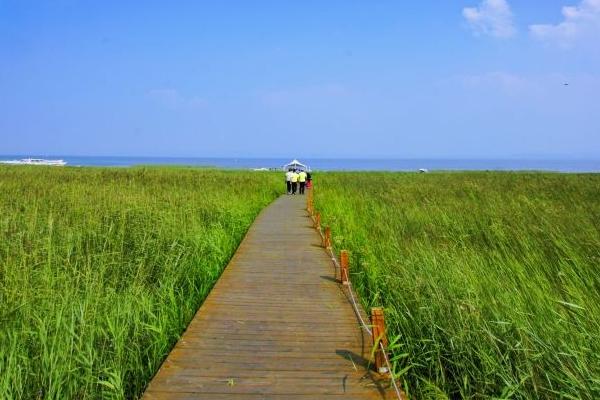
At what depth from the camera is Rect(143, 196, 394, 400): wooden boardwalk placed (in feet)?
10.6

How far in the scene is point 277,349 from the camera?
3.93 meters

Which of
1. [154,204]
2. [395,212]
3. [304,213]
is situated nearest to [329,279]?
A: [154,204]

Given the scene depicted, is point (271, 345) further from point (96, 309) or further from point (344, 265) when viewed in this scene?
point (344, 265)

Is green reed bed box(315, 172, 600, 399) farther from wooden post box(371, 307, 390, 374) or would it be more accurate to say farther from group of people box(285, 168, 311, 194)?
group of people box(285, 168, 311, 194)

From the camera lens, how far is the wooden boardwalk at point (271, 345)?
10.6 ft

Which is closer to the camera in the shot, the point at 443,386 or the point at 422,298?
→ the point at 443,386

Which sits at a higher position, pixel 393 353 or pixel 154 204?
pixel 154 204

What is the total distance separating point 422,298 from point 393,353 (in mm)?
714

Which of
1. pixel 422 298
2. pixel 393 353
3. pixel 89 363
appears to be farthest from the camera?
pixel 422 298

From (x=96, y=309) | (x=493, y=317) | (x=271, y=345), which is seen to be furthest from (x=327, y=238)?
(x=96, y=309)

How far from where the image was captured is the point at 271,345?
4.02 meters

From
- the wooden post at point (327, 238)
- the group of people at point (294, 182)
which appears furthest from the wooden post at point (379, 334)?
the group of people at point (294, 182)

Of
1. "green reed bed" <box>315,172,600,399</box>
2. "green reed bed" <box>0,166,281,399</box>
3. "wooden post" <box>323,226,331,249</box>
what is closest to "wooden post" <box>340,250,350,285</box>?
"green reed bed" <box>315,172,600,399</box>

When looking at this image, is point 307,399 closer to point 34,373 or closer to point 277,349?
point 277,349
